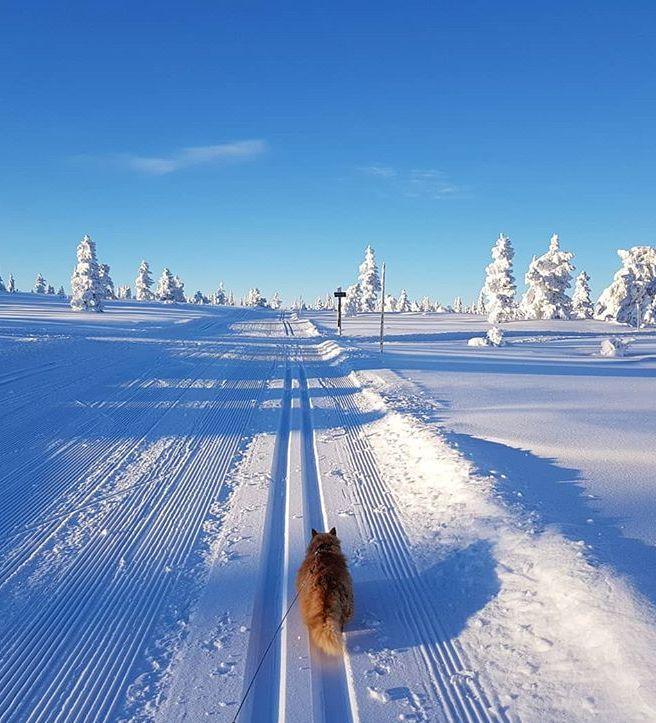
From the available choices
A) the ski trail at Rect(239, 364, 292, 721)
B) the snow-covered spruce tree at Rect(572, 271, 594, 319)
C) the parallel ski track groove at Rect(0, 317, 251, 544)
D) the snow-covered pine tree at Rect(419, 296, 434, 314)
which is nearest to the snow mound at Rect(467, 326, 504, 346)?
the parallel ski track groove at Rect(0, 317, 251, 544)

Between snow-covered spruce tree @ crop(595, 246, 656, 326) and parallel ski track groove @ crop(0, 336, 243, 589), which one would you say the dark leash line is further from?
snow-covered spruce tree @ crop(595, 246, 656, 326)

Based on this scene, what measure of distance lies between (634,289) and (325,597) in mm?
57012

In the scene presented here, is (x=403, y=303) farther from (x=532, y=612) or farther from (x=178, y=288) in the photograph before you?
(x=532, y=612)

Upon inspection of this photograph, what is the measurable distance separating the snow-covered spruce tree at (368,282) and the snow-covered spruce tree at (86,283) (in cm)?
4288

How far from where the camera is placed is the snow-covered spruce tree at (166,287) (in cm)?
10119


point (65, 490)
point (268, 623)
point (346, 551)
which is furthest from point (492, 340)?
point (268, 623)

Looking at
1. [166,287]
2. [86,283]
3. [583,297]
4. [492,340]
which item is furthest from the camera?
[166,287]

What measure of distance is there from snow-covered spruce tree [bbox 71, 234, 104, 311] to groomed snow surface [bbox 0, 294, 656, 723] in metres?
48.7

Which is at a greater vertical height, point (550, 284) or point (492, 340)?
point (550, 284)

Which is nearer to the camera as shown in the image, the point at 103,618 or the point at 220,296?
the point at 103,618

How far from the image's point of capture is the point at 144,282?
→ 322 ft

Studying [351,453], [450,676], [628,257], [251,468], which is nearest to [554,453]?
[351,453]

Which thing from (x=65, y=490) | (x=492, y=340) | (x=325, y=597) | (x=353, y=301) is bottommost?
(x=65, y=490)

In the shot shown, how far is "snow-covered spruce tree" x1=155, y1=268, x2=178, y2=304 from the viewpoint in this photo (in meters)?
101
